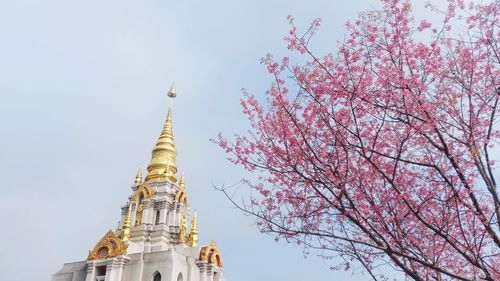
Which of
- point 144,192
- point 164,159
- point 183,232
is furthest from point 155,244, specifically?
point 164,159

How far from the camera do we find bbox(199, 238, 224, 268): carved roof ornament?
1132 inches

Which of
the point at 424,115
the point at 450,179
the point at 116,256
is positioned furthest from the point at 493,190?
the point at 116,256

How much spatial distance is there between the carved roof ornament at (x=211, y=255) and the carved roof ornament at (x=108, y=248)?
4.59 metres

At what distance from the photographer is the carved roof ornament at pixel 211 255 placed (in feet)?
94.3

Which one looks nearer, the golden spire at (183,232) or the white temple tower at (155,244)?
the white temple tower at (155,244)

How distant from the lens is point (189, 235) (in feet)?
102

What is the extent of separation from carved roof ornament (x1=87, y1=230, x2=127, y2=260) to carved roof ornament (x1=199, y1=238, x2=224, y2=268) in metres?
4.59

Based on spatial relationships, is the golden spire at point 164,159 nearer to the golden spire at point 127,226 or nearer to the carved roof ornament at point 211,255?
the golden spire at point 127,226

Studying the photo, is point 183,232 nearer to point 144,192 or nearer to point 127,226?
point 127,226

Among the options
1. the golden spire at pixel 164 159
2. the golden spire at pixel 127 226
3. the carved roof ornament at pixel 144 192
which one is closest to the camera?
the golden spire at pixel 127 226

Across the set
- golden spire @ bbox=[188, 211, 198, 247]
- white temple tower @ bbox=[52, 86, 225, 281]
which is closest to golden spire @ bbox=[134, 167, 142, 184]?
white temple tower @ bbox=[52, 86, 225, 281]

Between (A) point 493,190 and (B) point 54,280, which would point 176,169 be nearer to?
(B) point 54,280

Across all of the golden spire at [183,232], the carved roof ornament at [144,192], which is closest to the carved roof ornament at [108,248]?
the golden spire at [183,232]

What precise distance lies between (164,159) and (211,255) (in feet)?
30.9
